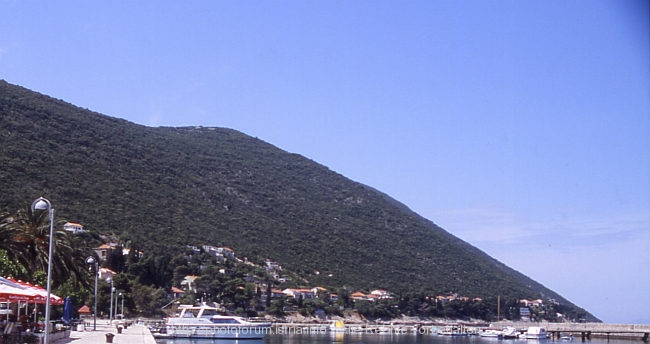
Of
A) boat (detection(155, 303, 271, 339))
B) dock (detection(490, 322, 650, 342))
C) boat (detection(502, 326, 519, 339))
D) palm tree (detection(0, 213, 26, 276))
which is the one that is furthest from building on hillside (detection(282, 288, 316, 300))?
palm tree (detection(0, 213, 26, 276))

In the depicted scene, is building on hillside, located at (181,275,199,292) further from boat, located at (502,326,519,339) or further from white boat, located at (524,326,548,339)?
white boat, located at (524,326,548,339)

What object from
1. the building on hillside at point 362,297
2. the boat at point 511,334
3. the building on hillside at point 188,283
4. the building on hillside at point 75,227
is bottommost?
the boat at point 511,334

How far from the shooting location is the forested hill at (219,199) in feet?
327

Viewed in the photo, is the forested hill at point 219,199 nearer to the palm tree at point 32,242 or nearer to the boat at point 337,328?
the boat at point 337,328

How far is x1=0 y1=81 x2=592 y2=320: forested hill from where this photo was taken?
327 feet

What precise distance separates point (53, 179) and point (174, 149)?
57779mm

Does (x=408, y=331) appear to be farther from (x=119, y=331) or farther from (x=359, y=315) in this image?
(x=119, y=331)

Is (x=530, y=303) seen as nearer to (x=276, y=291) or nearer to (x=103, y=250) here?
(x=276, y=291)

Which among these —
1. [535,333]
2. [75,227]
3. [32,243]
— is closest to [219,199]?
[75,227]

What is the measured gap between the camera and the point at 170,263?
92.3 m

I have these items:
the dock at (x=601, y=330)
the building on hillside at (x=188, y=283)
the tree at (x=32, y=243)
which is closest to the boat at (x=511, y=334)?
the dock at (x=601, y=330)

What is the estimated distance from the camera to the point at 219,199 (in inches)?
5271

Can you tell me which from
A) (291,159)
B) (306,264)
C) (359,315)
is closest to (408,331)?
(359,315)

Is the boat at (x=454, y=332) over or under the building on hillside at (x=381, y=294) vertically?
under
